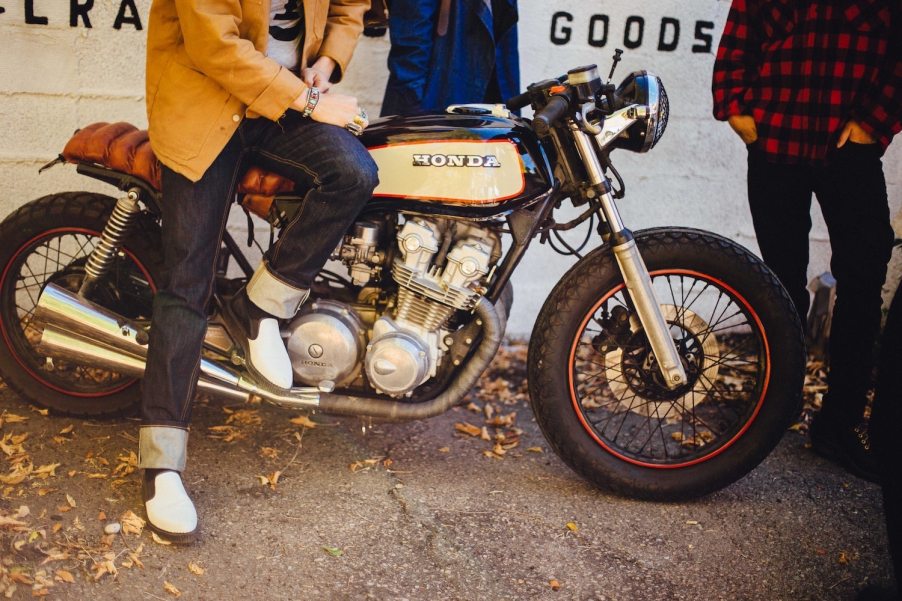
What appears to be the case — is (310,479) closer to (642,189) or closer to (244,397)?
(244,397)

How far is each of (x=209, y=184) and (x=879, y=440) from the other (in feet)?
7.31

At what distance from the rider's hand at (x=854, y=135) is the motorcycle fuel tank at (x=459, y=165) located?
123 centimetres

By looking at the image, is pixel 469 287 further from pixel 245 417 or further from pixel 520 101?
pixel 245 417

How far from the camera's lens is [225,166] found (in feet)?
9.57

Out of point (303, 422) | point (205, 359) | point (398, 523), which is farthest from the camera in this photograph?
point (303, 422)

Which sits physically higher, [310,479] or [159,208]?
[159,208]

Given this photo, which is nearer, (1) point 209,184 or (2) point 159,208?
(1) point 209,184

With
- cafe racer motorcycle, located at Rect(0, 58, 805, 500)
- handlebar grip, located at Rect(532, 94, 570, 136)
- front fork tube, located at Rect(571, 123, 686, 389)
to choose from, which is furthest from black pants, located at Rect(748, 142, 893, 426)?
handlebar grip, located at Rect(532, 94, 570, 136)

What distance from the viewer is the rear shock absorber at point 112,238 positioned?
322 centimetres

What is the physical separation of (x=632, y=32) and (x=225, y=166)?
255 cm

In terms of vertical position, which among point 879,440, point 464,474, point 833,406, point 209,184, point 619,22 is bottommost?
point 464,474

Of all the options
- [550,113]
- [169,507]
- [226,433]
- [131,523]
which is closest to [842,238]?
[550,113]

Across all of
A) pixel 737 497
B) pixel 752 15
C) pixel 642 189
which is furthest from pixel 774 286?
pixel 642 189

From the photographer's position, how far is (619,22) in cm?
458
